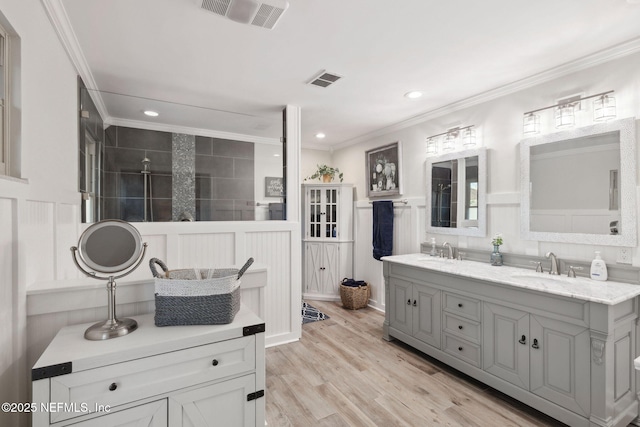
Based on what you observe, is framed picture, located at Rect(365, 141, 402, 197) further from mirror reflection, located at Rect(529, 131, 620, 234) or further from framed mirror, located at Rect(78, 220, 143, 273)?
framed mirror, located at Rect(78, 220, 143, 273)

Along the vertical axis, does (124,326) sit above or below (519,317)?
above

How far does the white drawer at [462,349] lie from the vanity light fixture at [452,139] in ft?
5.87

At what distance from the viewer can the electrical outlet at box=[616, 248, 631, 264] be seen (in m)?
2.03

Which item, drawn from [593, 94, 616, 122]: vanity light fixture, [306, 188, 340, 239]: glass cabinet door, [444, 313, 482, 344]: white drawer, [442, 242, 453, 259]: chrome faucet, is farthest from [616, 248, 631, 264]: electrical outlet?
[306, 188, 340, 239]: glass cabinet door

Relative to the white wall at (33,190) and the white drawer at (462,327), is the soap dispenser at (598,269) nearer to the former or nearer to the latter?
the white drawer at (462,327)

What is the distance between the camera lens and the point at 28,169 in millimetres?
1336

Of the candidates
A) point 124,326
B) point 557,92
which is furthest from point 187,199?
point 557,92

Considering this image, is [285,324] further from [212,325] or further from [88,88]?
[88,88]

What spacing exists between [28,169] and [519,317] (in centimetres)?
284

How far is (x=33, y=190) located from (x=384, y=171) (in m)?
3.46

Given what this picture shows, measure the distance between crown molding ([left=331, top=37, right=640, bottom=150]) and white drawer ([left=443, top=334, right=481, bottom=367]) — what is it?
2.15 m

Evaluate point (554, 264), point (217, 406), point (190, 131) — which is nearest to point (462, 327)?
point (554, 264)

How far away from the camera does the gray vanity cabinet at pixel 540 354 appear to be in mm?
1787

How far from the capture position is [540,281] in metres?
2.12
